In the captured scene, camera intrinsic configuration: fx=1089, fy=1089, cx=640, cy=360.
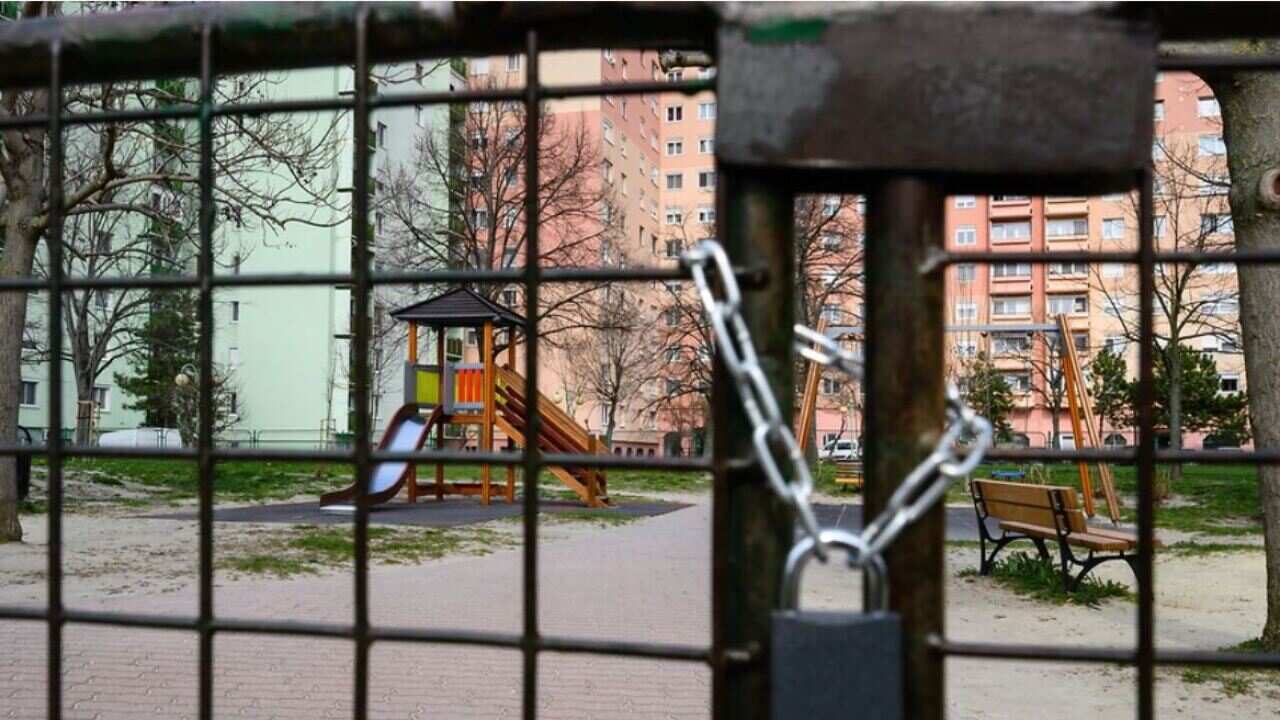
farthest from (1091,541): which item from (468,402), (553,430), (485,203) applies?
(485,203)

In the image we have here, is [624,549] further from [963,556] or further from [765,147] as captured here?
[765,147]

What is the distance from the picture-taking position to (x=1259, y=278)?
5.88 meters

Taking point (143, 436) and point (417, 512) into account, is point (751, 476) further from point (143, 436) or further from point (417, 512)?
point (143, 436)

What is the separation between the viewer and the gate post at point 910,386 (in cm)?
105

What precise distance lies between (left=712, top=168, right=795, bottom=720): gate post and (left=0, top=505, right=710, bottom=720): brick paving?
3709mm

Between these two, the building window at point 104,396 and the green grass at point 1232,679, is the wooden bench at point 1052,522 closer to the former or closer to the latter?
the green grass at point 1232,679

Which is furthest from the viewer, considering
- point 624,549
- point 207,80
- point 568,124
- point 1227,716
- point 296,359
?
point 296,359

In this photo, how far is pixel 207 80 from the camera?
133cm

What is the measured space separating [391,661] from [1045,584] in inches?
217

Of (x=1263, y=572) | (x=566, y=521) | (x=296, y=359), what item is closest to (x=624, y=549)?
(x=566, y=521)

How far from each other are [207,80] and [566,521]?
527 inches

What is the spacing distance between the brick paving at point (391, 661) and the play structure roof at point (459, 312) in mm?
7349

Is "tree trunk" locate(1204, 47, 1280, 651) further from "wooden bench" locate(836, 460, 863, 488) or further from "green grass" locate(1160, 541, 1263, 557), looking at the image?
"wooden bench" locate(836, 460, 863, 488)

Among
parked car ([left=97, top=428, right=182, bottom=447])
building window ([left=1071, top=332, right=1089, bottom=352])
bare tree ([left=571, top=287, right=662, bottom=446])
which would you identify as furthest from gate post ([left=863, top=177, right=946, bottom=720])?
parked car ([left=97, top=428, right=182, bottom=447])
